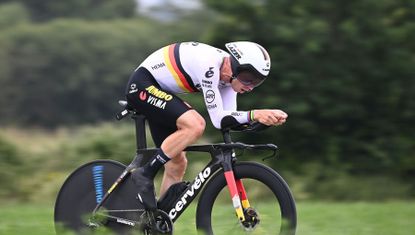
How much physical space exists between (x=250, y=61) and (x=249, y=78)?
16 centimetres

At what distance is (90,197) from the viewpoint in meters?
7.27

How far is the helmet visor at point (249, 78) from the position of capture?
6.62 meters

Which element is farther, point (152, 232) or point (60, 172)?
point (60, 172)

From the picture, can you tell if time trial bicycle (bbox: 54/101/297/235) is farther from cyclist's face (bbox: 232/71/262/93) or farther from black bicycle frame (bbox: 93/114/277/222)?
cyclist's face (bbox: 232/71/262/93)

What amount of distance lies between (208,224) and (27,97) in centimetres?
6699

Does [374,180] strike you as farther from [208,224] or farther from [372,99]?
[208,224]

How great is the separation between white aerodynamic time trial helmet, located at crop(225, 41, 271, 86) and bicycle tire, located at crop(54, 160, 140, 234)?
1.49m

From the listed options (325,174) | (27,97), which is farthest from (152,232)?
(27,97)

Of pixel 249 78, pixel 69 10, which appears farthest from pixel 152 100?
pixel 69 10

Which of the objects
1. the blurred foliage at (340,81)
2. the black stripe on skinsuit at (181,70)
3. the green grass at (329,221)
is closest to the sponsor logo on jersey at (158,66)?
the black stripe on skinsuit at (181,70)

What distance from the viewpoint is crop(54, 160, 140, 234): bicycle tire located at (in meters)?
7.13

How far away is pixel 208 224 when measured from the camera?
22.2ft

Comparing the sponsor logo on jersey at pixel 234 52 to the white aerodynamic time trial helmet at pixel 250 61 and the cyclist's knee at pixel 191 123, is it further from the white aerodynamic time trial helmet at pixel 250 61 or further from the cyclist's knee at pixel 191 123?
the cyclist's knee at pixel 191 123

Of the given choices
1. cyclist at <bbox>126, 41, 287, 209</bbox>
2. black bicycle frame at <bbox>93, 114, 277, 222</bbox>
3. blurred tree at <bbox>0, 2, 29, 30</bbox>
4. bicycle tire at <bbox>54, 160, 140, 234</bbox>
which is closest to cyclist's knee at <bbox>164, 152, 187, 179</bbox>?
cyclist at <bbox>126, 41, 287, 209</bbox>
